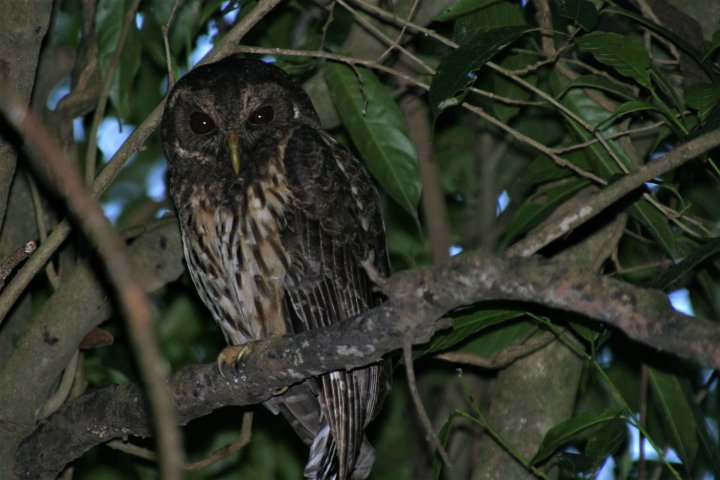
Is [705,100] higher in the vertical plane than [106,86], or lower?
lower

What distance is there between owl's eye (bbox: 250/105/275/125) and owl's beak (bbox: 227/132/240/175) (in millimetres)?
114

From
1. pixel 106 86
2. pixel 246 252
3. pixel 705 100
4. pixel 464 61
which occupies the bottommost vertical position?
pixel 705 100

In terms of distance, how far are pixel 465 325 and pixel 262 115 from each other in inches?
50.4

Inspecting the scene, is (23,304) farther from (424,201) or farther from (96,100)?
(424,201)

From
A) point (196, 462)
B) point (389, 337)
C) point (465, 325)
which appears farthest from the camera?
point (196, 462)

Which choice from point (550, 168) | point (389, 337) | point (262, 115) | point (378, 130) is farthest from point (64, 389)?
point (550, 168)

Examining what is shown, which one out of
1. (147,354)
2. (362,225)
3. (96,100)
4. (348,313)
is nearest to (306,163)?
(362,225)

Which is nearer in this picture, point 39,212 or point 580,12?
point 580,12

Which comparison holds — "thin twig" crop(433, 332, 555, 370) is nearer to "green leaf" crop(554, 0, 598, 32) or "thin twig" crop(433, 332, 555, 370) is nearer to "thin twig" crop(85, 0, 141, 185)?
"green leaf" crop(554, 0, 598, 32)

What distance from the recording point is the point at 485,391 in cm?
476

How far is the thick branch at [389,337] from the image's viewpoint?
1.90 meters

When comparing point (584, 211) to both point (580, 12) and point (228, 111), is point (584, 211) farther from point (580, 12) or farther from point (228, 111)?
point (228, 111)

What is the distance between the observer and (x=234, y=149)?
3.58 metres

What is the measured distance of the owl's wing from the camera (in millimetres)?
3367
